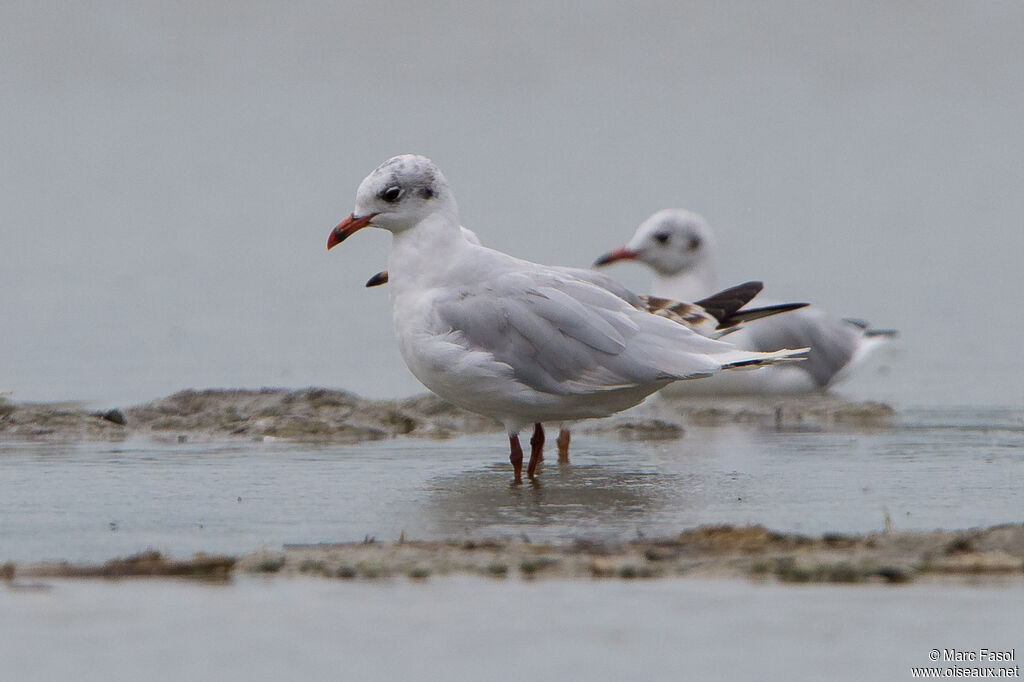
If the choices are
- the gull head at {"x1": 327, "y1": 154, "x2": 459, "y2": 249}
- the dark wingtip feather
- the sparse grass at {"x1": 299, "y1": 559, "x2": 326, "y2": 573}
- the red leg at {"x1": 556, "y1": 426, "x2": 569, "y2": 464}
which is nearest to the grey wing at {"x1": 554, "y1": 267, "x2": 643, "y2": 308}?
the gull head at {"x1": 327, "y1": 154, "x2": 459, "y2": 249}

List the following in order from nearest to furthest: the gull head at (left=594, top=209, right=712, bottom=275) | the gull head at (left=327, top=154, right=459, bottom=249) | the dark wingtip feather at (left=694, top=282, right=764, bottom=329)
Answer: the gull head at (left=327, top=154, right=459, bottom=249) < the dark wingtip feather at (left=694, top=282, right=764, bottom=329) < the gull head at (left=594, top=209, right=712, bottom=275)

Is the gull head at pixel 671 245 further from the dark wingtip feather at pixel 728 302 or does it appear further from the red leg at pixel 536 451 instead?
the red leg at pixel 536 451

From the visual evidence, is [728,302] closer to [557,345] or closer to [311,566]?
[557,345]

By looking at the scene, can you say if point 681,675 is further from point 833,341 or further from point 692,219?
point 692,219

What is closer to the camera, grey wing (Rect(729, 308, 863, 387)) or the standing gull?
the standing gull

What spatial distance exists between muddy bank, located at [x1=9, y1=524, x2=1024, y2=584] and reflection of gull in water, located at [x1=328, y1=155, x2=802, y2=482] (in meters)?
1.43

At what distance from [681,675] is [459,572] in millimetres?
861

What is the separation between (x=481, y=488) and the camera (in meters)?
5.33

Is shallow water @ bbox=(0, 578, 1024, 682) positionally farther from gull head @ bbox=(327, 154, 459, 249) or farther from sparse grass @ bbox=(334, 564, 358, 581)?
gull head @ bbox=(327, 154, 459, 249)

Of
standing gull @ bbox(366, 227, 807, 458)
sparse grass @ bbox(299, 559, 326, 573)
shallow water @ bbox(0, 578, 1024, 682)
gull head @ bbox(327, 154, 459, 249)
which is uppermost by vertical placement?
gull head @ bbox(327, 154, 459, 249)

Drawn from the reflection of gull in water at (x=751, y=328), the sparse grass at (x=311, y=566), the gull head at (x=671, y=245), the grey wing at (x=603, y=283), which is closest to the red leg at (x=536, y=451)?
the grey wing at (x=603, y=283)

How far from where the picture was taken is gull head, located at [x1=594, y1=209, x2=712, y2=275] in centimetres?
943

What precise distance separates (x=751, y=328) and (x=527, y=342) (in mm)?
3290

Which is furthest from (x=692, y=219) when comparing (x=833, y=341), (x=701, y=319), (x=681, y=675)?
(x=681, y=675)
